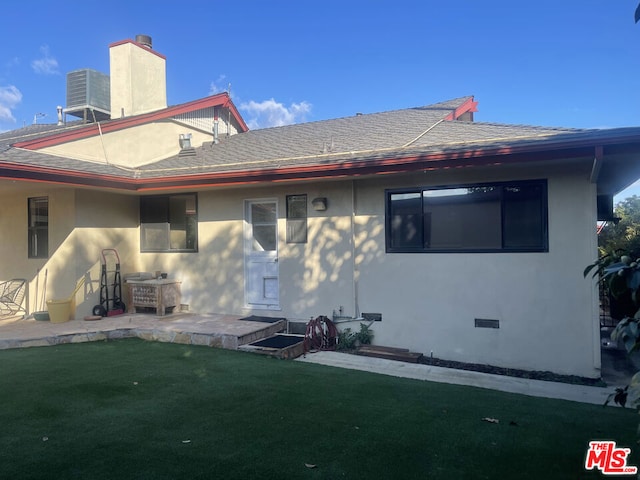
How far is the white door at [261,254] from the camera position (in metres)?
8.50

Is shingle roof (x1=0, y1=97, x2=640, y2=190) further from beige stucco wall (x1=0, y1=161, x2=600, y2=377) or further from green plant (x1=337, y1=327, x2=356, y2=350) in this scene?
green plant (x1=337, y1=327, x2=356, y2=350)

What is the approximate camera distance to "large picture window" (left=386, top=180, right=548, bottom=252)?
21.2 feet

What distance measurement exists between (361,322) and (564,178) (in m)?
3.86

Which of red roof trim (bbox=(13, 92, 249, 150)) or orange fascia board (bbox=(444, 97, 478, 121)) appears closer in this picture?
red roof trim (bbox=(13, 92, 249, 150))

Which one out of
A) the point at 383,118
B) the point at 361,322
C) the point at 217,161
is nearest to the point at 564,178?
the point at 361,322

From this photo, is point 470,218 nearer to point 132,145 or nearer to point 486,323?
point 486,323

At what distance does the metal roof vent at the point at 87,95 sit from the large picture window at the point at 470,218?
9.51 metres

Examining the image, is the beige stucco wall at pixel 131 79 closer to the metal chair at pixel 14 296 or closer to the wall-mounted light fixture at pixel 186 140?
the wall-mounted light fixture at pixel 186 140

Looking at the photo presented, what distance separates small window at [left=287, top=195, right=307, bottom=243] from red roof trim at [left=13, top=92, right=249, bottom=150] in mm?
4636

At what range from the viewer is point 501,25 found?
12.8 meters

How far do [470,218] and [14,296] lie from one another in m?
9.47

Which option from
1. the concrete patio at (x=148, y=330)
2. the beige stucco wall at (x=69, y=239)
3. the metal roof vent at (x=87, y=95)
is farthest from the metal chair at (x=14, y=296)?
the metal roof vent at (x=87, y=95)

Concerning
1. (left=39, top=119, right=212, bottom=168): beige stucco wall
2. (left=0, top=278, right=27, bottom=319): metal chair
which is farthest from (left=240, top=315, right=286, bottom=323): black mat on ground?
(left=0, top=278, right=27, bottom=319): metal chair

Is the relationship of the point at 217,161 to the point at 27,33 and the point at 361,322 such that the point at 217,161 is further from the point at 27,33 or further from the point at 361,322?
the point at 27,33
